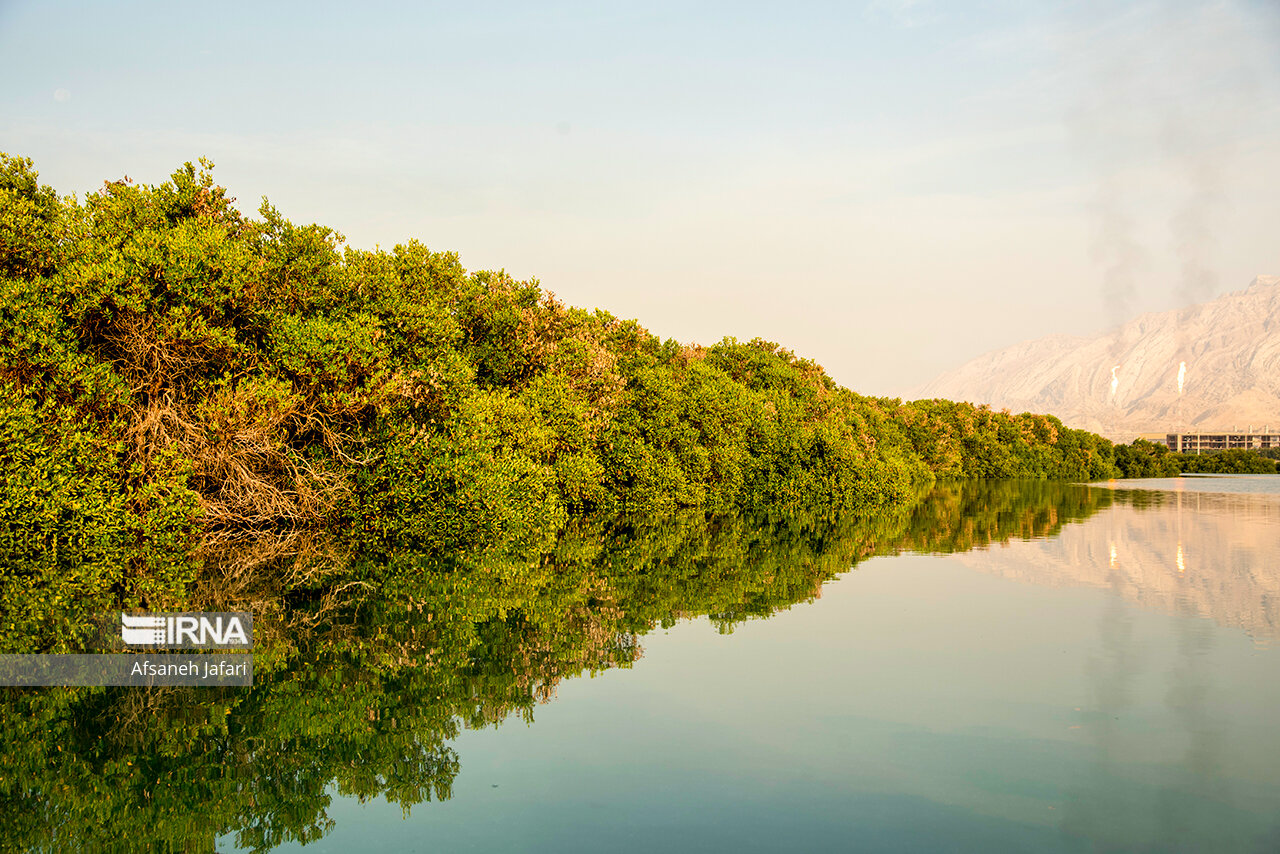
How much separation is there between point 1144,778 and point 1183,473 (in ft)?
517


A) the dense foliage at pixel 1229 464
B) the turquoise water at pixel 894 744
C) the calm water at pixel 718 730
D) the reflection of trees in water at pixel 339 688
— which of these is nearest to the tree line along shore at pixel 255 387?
the reflection of trees in water at pixel 339 688

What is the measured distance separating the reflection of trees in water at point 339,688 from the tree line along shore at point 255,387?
220 centimetres

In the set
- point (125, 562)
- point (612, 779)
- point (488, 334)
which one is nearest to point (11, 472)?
point (125, 562)

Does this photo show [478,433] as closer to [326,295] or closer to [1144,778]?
[326,295]

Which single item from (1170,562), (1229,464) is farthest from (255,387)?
(1229,464)

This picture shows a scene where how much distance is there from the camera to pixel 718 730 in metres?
11.1

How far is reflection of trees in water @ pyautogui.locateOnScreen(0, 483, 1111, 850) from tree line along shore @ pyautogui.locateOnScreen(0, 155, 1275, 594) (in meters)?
2.20

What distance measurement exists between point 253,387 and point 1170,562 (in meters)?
27.1

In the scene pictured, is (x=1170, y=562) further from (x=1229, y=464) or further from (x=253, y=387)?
(x=1229, y=464)

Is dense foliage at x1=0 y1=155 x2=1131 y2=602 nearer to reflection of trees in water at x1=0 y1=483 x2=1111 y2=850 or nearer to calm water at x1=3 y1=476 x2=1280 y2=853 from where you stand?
reflection of trees in water at x1=0 y1=483 x2=1111 y2=850

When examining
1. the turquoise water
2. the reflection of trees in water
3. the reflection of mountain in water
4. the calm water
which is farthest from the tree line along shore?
the reflection of mountain in water

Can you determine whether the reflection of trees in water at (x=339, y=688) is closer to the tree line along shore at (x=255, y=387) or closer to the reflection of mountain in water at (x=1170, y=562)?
the tree line along shore at (x=255, y=387)

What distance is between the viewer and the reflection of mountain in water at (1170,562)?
19717mm

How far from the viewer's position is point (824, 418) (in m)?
59.5
